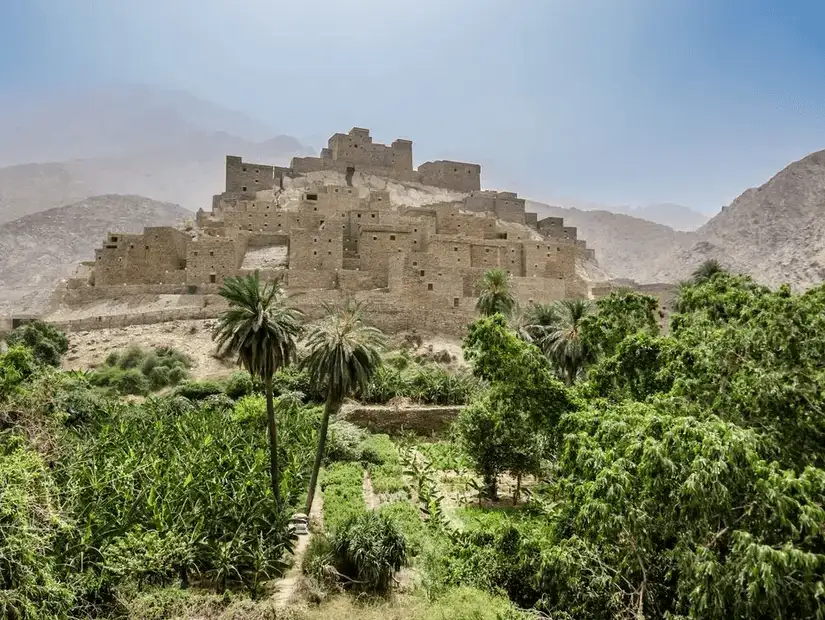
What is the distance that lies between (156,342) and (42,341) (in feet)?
18.7

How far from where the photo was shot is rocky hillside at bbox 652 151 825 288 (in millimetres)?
75069

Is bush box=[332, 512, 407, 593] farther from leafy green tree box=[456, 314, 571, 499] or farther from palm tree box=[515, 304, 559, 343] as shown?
palm tree box=[515, 304, 559, 343]

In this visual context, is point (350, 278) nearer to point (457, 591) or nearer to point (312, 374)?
point (312, 374)

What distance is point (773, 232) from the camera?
92.1 metres

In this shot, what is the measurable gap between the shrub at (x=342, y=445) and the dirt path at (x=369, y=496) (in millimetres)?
1476

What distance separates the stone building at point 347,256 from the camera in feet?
132

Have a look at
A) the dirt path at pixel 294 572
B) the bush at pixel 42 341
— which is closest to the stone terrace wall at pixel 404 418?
the dirt path at pixel 294 572

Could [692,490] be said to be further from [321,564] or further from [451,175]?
[451,175]

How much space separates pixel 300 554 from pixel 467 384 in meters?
16.7

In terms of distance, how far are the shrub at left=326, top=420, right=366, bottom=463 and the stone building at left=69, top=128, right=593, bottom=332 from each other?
12.0 meters

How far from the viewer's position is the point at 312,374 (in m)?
19.1

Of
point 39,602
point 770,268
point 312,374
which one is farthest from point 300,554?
point 770,268

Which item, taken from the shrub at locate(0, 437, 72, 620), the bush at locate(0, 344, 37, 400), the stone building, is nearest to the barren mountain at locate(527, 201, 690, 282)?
the stone building

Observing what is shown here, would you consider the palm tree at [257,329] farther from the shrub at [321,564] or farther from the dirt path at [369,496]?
the dirt path at [369,496]
